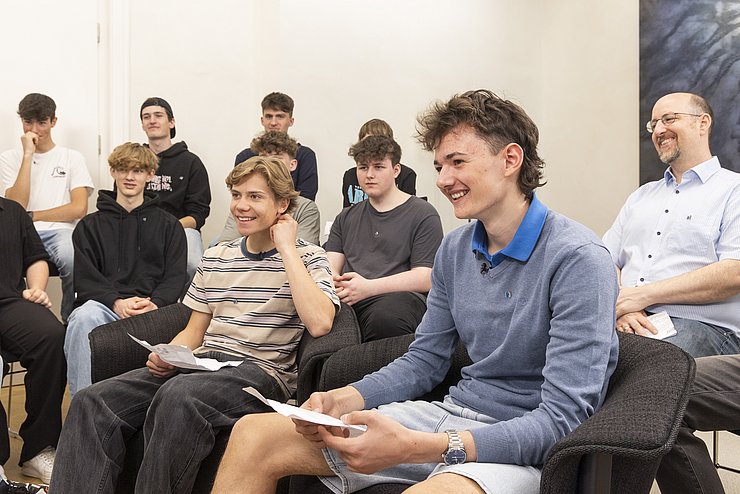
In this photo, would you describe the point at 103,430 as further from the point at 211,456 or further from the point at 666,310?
the point at 666,310

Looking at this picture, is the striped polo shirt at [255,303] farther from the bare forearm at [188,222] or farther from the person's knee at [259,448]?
the bare forearm at [188,222]

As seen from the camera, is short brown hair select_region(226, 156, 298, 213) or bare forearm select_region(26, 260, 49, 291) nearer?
short brown hair select_region(226, 156, 298, 213)

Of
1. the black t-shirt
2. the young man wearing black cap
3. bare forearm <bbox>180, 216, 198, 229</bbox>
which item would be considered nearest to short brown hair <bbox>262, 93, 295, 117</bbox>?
the young man wearing black cap

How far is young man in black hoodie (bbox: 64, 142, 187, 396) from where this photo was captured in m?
3.39

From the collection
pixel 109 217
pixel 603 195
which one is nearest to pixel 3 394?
pixel 109 217

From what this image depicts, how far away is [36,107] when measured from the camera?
460 cm

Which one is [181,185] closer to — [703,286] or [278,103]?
[278,103]

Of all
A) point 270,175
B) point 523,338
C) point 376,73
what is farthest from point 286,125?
point 523,338

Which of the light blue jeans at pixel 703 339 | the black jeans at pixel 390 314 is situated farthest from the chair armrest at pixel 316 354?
the light blue jeans at pixel 703 339

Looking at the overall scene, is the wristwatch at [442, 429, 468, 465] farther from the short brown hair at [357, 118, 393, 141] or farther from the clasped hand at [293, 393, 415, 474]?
the short brown hair at [357, 118, 393, 141]

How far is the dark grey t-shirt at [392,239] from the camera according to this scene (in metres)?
3.41

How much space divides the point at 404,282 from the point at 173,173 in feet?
7.11

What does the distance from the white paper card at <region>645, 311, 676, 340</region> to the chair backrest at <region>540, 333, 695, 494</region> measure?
96 centimetres

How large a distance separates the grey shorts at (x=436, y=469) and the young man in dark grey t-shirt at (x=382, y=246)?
4.07 ft
